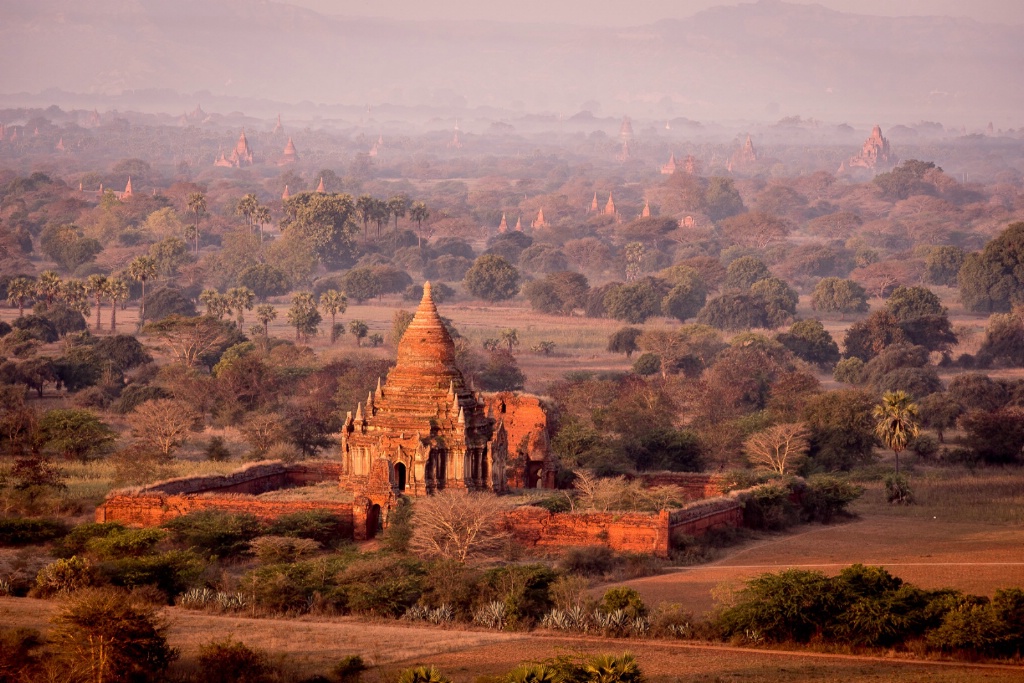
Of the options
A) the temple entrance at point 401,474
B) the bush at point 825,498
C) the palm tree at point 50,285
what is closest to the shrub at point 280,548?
the temple entrance at point 401,474

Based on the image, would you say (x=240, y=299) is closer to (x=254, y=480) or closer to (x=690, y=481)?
(x=254, y=480)

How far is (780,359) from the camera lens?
292 feet

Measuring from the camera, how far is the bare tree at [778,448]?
53.7 meters

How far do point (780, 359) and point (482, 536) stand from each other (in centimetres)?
4981

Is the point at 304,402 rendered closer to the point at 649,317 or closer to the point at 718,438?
the point at 718,438

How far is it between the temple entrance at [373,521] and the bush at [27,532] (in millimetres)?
7208

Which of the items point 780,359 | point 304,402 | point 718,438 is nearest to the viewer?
point 718,438

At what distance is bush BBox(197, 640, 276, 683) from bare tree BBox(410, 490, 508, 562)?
10015mm

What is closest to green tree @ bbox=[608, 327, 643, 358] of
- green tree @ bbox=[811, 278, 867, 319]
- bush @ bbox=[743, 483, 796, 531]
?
green tree @ bbox=[811, 278, 867, 319]

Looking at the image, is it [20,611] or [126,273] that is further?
[126,273]

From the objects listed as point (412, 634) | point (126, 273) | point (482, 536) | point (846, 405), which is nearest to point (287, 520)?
point (482, 536)

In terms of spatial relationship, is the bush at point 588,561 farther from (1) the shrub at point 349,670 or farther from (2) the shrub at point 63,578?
(2) the shrub at point 63,578

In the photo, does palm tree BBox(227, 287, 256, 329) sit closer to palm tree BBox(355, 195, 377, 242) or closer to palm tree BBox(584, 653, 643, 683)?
palm tree BBox(355, 195, 377, 242)

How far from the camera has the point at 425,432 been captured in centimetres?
4481
